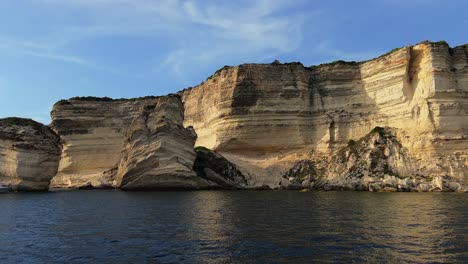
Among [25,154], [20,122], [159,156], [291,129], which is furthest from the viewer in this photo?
[291,129]

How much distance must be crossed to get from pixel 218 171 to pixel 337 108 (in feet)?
65.8

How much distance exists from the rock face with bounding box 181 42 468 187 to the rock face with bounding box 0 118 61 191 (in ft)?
82.4

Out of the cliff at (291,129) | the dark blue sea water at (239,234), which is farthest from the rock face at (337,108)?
the dark blue sea water at (239,234)

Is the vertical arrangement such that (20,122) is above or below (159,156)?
above

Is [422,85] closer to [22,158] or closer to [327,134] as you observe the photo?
[327,134]

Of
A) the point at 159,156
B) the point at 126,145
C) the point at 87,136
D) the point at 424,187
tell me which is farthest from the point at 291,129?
the point at 87,136

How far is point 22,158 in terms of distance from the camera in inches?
1954

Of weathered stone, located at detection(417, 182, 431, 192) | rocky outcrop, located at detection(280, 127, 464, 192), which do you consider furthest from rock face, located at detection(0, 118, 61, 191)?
weathered stone, located at detection(417, 182, 431, 192)

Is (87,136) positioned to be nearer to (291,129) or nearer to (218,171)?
(218,171)

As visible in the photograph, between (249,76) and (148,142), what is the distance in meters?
21.6

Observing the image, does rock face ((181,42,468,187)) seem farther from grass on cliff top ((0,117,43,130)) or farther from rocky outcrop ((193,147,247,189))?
grass on cliff top ((0,117,43,130))

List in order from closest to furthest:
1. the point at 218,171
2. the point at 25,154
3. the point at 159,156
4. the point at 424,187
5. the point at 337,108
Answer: the point at 424,187, the point at 25,154, the point at 159,156, the point at 218,171, the point at 337,108

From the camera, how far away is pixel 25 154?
49906 millimetres

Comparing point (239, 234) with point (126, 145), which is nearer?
point (239, 234)
